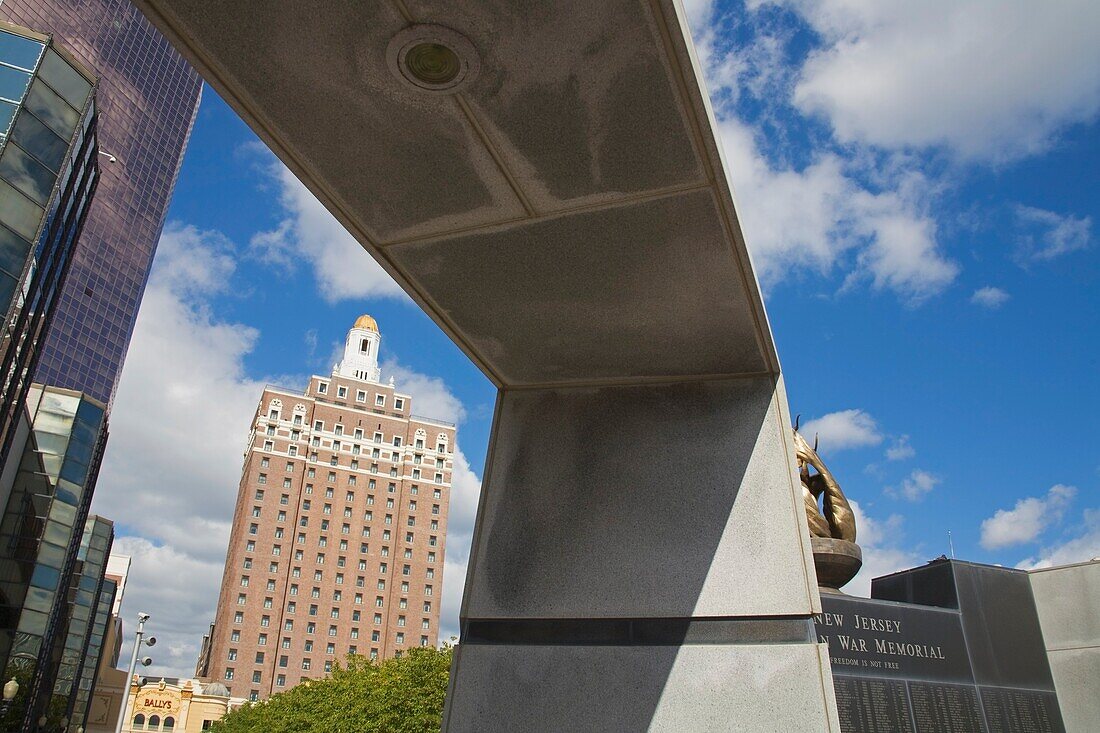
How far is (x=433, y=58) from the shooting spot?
136 inches

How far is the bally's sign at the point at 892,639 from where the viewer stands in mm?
8688

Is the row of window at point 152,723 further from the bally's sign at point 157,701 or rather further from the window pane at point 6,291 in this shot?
the window pane at point 6,291

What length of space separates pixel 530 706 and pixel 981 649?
730 cm

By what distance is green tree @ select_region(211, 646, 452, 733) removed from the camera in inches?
1318

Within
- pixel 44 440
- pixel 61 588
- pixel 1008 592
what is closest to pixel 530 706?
pixel 1008 592

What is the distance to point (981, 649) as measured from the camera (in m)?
9.99

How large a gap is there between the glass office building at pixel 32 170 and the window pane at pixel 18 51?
2 cm

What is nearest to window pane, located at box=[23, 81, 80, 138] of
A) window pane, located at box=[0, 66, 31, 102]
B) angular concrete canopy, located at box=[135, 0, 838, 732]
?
window pane, located at box=[0, 66, 31, 102]

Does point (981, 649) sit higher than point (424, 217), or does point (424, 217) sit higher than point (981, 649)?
point (424, 217)

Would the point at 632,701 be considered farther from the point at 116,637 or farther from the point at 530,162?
the point at 116,637

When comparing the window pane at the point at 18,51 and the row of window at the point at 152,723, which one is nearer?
the window pane at the point at 18,51

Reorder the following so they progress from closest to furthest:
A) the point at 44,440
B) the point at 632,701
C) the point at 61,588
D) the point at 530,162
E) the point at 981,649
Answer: the point at 530,162
the point at 632,701
the point at 981,649
the point at 44,440
the point at 61,588

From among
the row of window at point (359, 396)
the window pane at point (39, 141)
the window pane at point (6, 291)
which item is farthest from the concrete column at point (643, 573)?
the row of window at point (359, 396)

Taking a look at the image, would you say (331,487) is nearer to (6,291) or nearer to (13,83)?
(6,291)
